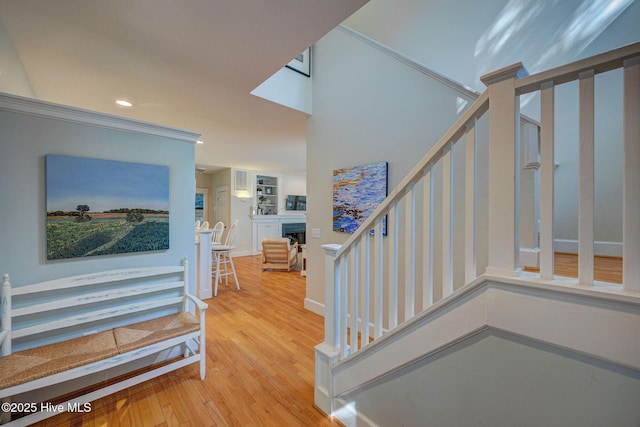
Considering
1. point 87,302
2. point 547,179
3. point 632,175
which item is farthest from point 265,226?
point 632,175

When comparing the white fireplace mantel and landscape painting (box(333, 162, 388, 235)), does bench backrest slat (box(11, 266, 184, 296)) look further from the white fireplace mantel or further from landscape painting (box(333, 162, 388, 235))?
the white fireplace mantel

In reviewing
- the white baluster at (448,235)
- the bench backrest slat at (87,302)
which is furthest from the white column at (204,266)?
the white baluster at (448,235)

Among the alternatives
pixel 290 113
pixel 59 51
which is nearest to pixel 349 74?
pixel 290 113

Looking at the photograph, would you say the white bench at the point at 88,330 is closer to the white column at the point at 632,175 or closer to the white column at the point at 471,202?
the white column at the point at 471,202

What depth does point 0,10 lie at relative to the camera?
1.54 metres

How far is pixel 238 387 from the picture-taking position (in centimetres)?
188

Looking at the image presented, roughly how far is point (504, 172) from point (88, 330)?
2782 millimetres

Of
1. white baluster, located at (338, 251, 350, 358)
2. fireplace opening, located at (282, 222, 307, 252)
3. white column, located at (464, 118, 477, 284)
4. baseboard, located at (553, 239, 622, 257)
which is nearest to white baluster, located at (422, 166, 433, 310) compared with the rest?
white column, located at (464, 118, 477, 284)

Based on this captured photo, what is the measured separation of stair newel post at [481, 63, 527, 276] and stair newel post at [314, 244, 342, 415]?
0.87m

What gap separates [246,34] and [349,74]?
147 centimetres

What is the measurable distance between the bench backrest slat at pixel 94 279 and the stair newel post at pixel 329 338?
4.73 ft

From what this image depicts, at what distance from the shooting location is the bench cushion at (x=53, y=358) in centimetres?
133

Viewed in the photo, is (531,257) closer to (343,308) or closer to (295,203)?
(343,308)

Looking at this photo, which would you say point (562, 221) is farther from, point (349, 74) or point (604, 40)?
point (349, 74)
